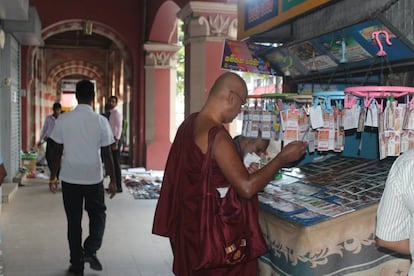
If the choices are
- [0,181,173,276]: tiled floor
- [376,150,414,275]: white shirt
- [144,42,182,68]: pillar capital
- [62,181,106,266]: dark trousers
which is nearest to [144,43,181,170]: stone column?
[144,42,182,68]: pillar capital

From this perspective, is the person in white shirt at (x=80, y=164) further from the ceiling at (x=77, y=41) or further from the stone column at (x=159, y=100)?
the ceiling at (x=77, y=41)

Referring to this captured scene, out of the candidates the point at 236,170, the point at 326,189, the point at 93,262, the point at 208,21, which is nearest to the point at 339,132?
the point at 326,189

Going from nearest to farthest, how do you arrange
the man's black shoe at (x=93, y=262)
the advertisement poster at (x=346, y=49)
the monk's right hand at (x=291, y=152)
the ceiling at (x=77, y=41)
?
the monk's right hand at (x=291, y=152)
the advertisement poster at (x=346, y=49)
the man's black shoe at (x=93, y=262)
the ceiling at (x=77, y=41)

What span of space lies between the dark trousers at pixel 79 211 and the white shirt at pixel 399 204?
2.68 meters

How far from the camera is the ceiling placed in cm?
1856

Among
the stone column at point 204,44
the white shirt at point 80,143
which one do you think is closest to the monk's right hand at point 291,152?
the white shirt at point 80,143

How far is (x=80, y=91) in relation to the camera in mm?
3887

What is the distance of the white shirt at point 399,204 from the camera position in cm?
146

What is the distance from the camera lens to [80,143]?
3.80 meters

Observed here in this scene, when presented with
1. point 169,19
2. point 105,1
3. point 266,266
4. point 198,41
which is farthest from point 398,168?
point 105,1

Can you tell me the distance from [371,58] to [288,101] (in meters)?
0.54

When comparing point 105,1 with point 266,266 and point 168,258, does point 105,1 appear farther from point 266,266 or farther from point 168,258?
point 266,266

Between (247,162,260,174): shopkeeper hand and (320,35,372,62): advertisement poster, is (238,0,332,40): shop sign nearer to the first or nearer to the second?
(320,35,372,62): advertisement poster

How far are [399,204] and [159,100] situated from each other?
10198mm
